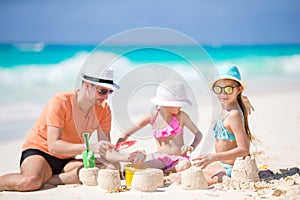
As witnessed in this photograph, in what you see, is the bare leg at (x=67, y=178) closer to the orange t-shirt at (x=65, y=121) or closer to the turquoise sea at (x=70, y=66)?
the orange t-shirt at (x=65, y=121)

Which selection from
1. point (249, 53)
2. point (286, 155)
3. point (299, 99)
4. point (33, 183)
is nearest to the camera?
point (33, 183)

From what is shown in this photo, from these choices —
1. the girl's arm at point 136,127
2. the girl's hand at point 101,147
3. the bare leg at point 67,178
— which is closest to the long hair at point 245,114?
the girl's arm at point 136,127

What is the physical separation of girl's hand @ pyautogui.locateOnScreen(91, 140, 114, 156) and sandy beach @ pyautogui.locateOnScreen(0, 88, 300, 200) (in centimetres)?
19

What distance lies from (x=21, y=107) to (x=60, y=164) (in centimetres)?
347

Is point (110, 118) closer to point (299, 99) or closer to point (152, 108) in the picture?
point (152, 108)

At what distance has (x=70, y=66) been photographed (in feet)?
33.5

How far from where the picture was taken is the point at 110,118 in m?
2.95

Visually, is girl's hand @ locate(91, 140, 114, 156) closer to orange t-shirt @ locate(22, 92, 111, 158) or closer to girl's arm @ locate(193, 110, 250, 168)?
orange t-shirt @ locate(22, 92, 111, 158)

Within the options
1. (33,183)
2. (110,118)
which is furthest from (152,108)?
(33,183)

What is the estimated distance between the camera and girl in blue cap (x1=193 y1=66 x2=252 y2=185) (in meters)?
2.63

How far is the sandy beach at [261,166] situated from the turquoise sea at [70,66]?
64cm

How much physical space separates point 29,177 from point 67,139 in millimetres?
312

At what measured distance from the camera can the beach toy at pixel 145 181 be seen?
2.48 meters

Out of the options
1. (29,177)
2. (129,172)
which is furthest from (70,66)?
(129,172)
